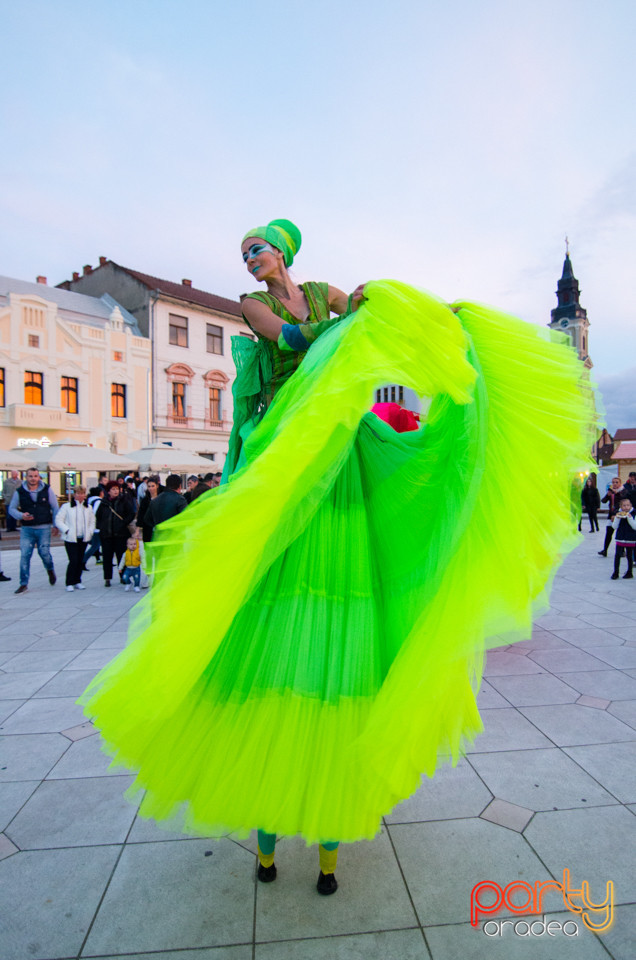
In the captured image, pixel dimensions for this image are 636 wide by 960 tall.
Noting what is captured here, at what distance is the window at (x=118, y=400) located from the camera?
81.9ft

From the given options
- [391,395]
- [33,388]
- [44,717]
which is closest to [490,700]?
[44,717]

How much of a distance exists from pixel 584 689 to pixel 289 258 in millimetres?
3377

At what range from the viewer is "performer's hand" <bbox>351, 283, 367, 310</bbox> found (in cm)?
162

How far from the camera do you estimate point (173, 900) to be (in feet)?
5.92

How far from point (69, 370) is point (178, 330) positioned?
6449 millimetres

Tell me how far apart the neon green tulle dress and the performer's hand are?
0.09 feet

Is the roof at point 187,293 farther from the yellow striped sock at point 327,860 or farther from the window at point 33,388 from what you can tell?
the yellow striped sock at point 327,860

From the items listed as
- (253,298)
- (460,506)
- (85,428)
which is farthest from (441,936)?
(85,428)

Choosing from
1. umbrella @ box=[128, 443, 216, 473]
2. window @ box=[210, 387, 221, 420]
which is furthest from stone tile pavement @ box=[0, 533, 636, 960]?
window @ box=[210, 387, 221, 420]

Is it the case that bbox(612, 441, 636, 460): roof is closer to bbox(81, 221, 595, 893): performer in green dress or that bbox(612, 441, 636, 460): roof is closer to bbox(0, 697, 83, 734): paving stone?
bbox(0, 697, 83, 734): paving stone

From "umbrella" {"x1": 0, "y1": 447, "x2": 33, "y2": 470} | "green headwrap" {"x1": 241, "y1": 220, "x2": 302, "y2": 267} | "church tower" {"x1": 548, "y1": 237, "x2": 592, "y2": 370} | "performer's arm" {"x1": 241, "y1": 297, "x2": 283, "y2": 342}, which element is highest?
"church tower" {"x1": 548, "y1": 237, "x2": 592, "y2": 370}

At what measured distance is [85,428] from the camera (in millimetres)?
23812

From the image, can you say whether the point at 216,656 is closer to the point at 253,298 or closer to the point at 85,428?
the point at 253,298

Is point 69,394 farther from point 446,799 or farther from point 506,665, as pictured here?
point 446,799
